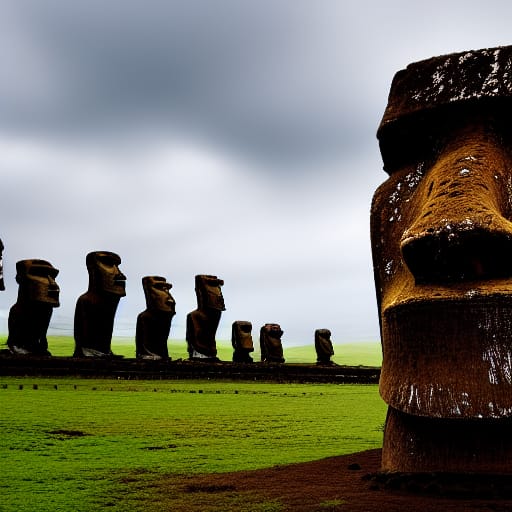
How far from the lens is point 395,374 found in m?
2.90

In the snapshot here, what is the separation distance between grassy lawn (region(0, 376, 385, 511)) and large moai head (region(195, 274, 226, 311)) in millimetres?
12038

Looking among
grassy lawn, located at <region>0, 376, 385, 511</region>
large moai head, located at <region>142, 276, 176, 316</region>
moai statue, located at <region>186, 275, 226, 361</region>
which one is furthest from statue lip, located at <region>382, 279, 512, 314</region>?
moai statue, located at <region>186, 275, 226, 361</region>

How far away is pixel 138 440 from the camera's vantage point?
4.89 m

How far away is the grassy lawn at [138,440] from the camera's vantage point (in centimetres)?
311

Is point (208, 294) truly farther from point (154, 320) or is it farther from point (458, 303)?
point (458, 303)

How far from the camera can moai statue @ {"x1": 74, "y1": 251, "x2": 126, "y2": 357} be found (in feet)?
56.7

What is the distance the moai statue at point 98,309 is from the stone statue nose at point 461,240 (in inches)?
598

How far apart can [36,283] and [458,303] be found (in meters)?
15.1

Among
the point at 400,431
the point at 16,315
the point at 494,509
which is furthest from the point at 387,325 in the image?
the point at 16,315

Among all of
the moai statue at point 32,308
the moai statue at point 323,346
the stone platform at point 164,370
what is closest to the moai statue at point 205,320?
the stone platform at point 164,370

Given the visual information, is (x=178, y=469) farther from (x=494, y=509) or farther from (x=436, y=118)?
(x=436, y=118)

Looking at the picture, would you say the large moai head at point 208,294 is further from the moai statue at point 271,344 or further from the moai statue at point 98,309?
the moai statue at point 98,309

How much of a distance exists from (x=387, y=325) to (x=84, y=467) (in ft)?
6.08

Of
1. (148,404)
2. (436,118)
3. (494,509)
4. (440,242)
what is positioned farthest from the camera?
(148,404)
